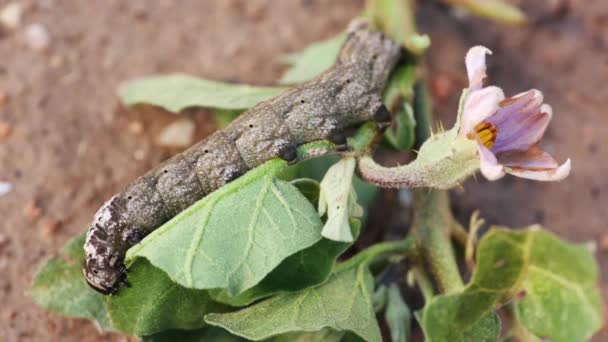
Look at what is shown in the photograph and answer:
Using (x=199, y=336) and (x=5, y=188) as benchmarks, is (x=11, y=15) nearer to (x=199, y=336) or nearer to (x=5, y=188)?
(x=5, y=188)

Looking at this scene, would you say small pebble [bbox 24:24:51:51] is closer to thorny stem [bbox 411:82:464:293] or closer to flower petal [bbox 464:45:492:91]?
thorny stem [bbox 411:82:464:293]

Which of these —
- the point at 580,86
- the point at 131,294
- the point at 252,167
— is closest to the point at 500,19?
the point at 580,86

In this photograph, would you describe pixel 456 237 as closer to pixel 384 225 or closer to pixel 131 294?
pixel 384 225

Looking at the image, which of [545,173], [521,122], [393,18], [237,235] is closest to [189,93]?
[237,235]

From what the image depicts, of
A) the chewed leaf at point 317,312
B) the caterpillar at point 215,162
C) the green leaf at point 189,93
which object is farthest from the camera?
the green leaf at point 189,93

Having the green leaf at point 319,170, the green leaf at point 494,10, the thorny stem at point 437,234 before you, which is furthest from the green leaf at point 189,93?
the green leaf at point 494,10

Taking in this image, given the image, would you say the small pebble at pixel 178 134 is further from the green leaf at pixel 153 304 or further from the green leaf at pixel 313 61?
the green leaf at pixel 153 304
